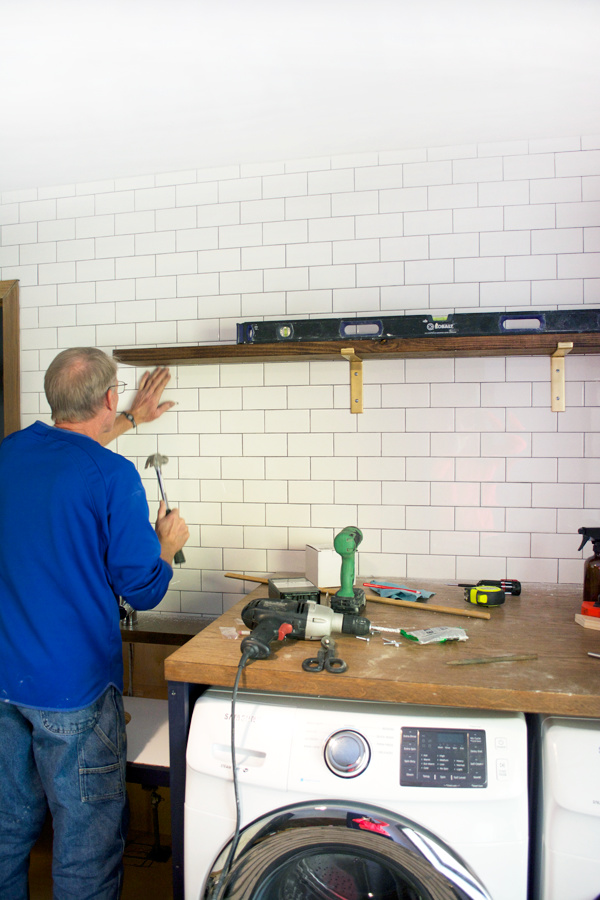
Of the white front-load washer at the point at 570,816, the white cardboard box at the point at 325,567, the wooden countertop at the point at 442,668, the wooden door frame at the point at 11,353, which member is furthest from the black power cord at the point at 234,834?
the wooden door frame at the point at 11,353

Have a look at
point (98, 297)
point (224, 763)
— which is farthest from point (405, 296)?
point (224, 763)

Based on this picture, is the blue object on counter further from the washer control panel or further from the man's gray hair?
the man's gray hair

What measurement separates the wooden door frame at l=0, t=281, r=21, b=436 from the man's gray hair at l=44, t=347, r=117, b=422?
3.79ft

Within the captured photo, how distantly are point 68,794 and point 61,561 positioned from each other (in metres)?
0.57

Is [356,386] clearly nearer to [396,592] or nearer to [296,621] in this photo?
[396,592]

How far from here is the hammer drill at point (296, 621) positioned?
4.72ft

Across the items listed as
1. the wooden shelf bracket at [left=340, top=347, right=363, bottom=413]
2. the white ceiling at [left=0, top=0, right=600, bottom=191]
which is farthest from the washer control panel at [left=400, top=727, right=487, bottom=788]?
the white ceiling at [left=0, top=0, right=600, bottom=191]

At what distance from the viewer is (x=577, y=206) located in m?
2.09

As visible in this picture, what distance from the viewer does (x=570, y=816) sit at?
1157mm

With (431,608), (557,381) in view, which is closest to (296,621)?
(431,608)

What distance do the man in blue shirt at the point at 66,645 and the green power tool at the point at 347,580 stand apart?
553 mm

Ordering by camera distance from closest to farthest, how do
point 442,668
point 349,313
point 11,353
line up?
point 442,668 < point 349,313 < point 11,353

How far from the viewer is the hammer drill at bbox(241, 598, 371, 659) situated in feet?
4.72

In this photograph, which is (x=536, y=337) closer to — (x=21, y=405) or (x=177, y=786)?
(x=177, y=786)
